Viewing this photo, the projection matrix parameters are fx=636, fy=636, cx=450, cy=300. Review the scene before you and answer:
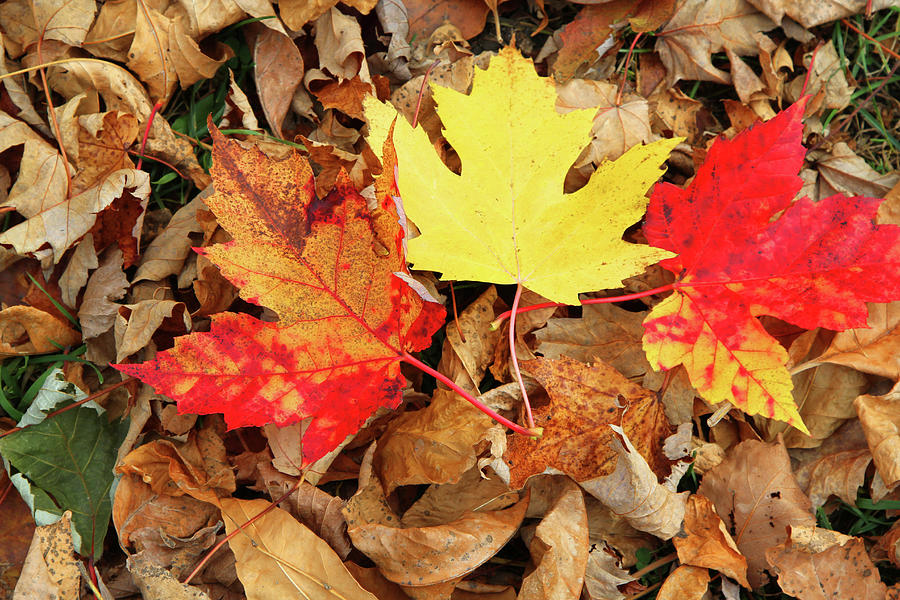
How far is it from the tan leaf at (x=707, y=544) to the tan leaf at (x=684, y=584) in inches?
0.7

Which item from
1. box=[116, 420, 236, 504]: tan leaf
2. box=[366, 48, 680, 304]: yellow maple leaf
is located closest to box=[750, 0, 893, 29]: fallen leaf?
box=[366, 48, 680, 304]: yellow maple leaf

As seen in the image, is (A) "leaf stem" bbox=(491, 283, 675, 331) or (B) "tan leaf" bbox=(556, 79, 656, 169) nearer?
(A) "leaf stem" bbox=(491, 283, 675, 331)

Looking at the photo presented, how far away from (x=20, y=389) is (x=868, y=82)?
2.36 m

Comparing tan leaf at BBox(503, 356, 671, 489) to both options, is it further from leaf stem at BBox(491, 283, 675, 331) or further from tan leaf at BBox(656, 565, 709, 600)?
tan leaf at BBox(656, 565, 709, 600)

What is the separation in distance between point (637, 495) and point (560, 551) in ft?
0.67

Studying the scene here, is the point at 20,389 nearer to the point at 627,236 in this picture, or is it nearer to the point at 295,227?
the point at 295,227

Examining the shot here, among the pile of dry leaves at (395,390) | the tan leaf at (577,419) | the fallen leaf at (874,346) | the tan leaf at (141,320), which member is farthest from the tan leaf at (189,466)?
the fallen leaf at (874,346)

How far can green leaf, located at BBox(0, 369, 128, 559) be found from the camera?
1432 millimetres

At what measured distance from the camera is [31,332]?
1527mm

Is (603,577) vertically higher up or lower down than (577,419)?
lower down

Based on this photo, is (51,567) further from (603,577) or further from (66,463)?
(603,577)

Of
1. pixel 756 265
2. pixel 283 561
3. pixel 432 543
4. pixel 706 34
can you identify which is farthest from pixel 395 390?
pixel 706 34

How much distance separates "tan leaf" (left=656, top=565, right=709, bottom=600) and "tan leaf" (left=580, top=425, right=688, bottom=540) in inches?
3.2

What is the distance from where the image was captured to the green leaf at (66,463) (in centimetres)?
143
